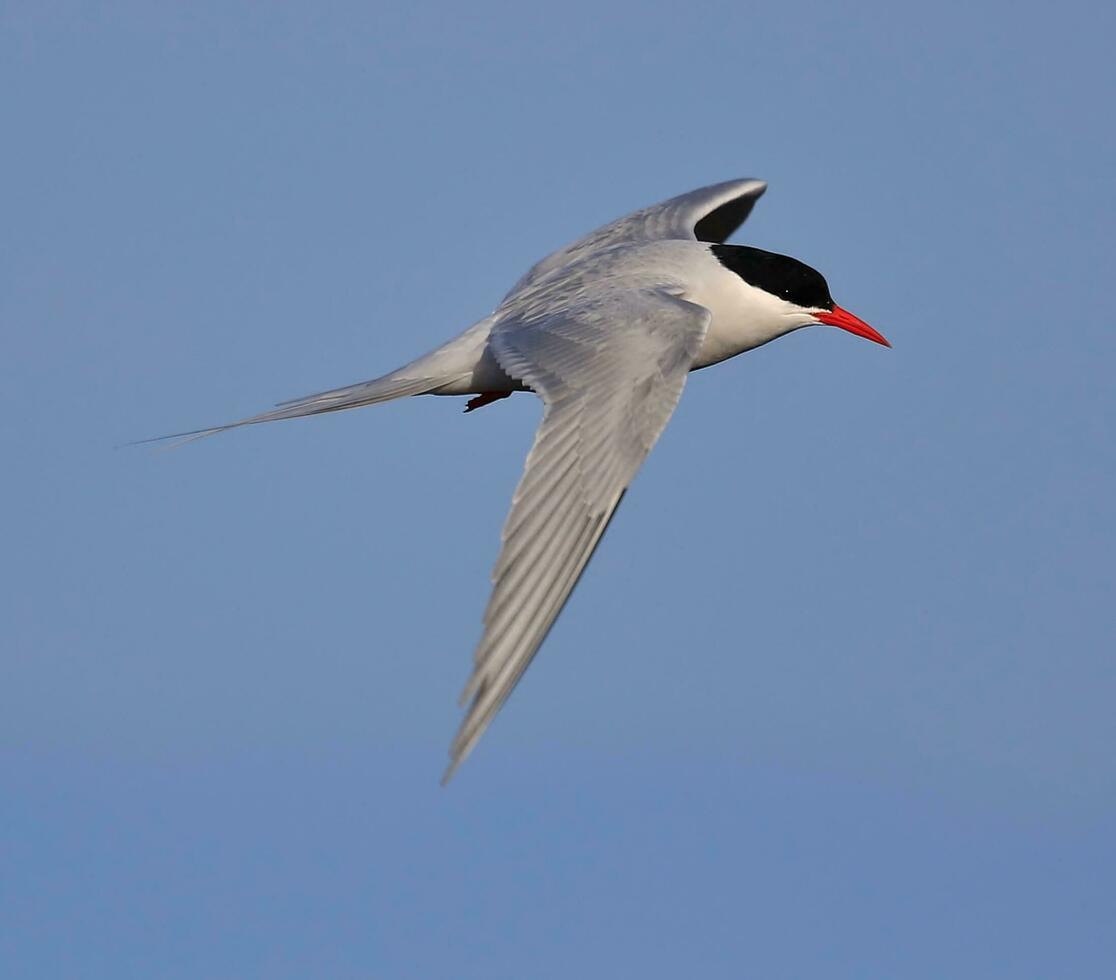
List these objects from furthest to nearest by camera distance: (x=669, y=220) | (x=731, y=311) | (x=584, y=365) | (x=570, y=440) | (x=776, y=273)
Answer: (x=669, y=220) < (x=776, y=273) < (x=731, y=311) < (x=584, y=365) < (x=570, y=440)

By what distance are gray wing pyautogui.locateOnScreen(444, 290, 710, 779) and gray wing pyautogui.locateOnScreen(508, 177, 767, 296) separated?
1.92 metres

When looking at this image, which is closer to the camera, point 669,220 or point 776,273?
point 776,273

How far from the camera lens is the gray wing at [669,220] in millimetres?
10375

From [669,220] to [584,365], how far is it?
3.41 meters

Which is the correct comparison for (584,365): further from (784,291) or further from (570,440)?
(784,291)

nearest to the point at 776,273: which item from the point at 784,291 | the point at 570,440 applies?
the point at 784,291

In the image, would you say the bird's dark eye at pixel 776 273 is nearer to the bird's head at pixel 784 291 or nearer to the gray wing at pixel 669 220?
the bird's head at pixel 784 291

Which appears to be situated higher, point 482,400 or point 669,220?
point 669,220

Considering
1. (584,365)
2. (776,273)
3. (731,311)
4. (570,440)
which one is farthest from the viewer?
(776,273)

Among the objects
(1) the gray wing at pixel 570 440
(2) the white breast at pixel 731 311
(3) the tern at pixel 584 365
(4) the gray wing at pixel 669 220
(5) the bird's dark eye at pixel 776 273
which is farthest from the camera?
(4) the gray wing at pixel 669 220

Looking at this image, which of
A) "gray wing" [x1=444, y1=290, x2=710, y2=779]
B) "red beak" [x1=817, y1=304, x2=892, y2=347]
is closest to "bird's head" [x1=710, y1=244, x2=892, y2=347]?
"red beak" [x1=817, y1=304, x2=892, y2=347]

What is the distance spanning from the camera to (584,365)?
7555 millimetres

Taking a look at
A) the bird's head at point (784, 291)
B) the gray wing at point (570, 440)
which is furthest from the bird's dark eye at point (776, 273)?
the gray wing at point (570, 440)

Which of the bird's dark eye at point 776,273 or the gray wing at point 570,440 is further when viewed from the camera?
the bird's dark eye at point 776,273
